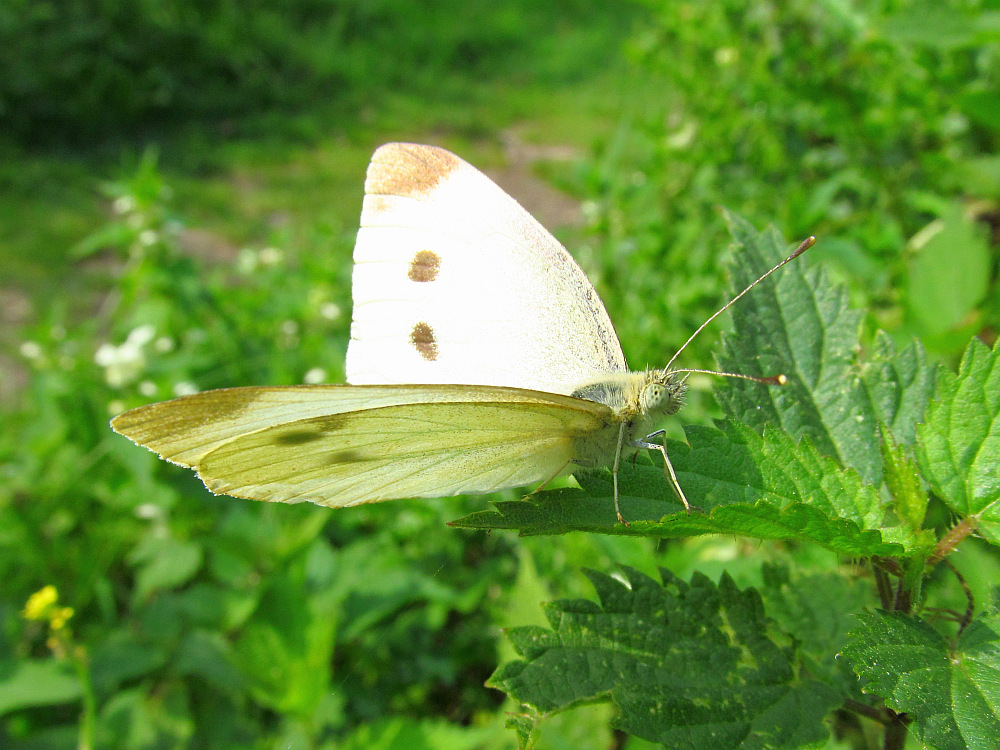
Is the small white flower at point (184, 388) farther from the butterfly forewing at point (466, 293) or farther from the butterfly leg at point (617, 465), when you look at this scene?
the butterfly leg at point (617, 465)

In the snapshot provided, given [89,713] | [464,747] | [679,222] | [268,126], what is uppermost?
[268,126]

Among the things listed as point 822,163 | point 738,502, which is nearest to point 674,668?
point 738,502

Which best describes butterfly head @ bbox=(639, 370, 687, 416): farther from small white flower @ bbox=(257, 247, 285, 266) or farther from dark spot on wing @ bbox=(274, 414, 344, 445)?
small white flower @ bbox=(257, 247, 285, 266)

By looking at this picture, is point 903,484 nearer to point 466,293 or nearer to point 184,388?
point 466,293

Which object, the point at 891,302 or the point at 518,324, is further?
the point at 891,302

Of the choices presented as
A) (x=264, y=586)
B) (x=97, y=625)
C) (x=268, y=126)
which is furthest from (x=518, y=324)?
(x=268, y=126)

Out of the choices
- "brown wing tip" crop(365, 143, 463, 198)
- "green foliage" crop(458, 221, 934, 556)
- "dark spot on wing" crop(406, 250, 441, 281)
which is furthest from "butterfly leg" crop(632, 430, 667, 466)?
"brown wing tip" crop(365, 143, 463, 198)

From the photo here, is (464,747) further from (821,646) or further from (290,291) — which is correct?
(290,291)
